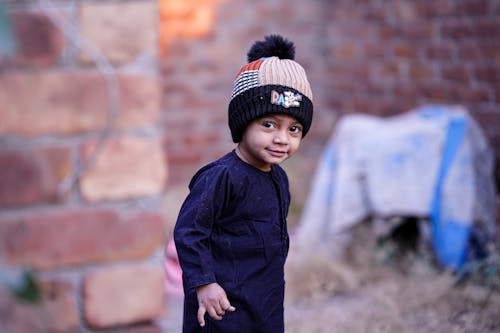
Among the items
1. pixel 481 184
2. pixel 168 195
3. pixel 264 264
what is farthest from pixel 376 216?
pixel 264 264

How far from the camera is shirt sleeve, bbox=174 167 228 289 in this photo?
6.42ft

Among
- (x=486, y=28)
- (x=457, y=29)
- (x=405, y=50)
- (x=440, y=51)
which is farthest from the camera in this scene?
(x=405, y=50)

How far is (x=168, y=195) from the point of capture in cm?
564

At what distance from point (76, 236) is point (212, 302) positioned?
19.4 inches

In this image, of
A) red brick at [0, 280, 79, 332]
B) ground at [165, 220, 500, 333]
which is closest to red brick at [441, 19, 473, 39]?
ground at [165, 220, 500, 333]

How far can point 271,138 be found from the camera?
202cm

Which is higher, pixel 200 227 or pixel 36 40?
pixel 36 40

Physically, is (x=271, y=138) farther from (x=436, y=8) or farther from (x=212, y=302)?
(x=436, y=8)

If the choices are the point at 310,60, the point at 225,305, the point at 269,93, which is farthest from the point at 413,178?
the point at 225,305

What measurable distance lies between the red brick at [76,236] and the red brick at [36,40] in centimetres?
43

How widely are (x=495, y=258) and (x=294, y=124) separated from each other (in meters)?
2.23

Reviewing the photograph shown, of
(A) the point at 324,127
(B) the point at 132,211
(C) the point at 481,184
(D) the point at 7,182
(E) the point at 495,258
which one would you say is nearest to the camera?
(D) the point at 7,182

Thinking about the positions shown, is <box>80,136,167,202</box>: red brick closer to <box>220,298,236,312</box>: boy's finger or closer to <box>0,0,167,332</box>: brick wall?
<box>0,0,167,332</box>: brick wall

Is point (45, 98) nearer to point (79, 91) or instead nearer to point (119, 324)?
point (79, 91)
